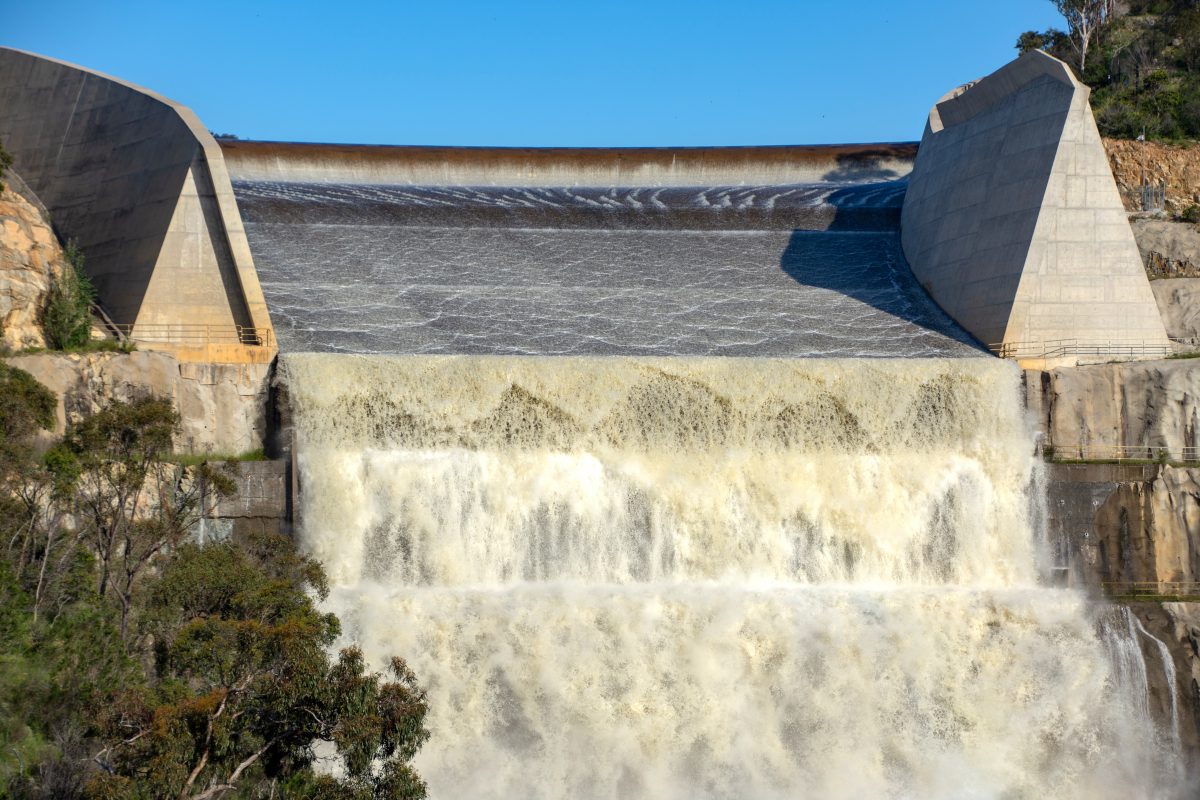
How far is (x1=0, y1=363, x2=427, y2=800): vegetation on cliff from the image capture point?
16453 mm

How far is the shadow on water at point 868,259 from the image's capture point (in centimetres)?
3484

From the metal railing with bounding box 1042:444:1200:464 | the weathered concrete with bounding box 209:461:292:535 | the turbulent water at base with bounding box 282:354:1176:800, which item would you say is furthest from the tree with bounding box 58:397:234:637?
the metal railing with bounding box 1042:444:1200:464

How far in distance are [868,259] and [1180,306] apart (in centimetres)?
765

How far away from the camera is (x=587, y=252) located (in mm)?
38531

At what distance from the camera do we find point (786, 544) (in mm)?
27469

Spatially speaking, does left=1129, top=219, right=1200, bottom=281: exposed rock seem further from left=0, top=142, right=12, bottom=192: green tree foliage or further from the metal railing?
left=0, top=142, right=12, bottom=192: green tree foliage

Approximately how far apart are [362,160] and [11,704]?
2628cm

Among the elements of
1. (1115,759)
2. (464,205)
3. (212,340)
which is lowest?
(1115,759)

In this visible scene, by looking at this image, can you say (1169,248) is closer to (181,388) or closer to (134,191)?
(181,388)

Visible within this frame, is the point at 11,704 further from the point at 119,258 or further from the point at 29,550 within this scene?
the point at 119,258

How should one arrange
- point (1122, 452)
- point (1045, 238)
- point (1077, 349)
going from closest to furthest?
point (1122, 452) < point (1077, 349) < point (1045, 238)

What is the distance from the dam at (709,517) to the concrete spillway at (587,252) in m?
0.20

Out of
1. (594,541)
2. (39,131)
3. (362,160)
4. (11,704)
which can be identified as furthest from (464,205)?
(11,704)

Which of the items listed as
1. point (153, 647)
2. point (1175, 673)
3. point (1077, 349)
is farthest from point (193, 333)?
point (1175, 673)
